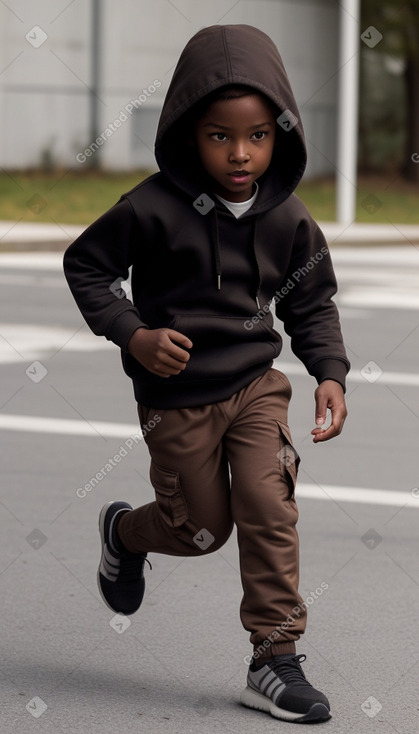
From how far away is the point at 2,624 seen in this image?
14.9ft

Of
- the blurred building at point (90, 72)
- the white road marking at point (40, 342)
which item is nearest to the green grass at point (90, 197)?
the blurred building at point (90, 72)

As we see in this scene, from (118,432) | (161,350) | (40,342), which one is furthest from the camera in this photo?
(40,342)

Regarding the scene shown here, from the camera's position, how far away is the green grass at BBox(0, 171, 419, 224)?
23.5m

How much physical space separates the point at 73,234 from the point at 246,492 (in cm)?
1600

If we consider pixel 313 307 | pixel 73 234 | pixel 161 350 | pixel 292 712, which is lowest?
pixel 73 234

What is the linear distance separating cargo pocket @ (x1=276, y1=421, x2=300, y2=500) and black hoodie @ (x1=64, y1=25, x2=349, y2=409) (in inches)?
6.6

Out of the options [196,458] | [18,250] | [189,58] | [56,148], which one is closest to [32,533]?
[196,458]

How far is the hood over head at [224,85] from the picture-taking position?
3.67 m

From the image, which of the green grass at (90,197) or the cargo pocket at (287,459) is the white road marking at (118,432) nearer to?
the cargo pocket at (287,459)

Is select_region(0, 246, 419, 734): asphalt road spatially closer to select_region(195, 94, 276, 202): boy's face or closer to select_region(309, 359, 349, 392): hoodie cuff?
select_region(309, 359, 349, 392): hoodie cuff

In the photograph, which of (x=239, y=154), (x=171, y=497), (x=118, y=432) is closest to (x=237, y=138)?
(x=239, y=154)

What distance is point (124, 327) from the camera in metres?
3.71

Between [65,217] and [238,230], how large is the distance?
1895 centimetres

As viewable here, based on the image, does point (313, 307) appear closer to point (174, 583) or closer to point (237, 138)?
point (237, 138)
